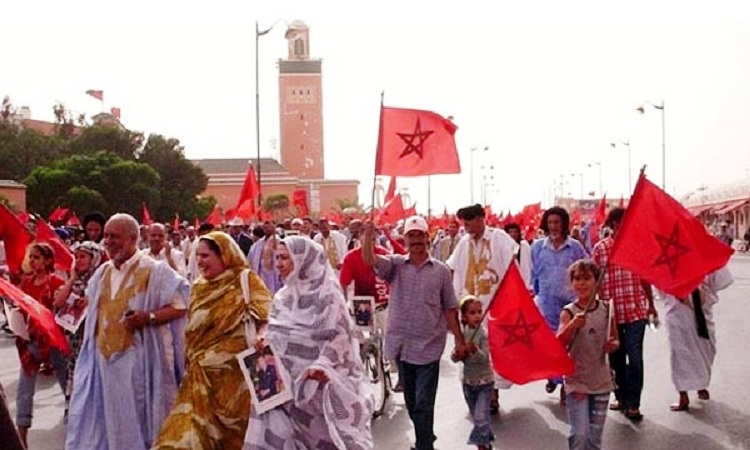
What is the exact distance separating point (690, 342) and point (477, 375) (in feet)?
8.94

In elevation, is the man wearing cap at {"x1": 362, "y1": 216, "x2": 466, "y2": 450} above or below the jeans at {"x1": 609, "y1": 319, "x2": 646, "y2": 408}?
above

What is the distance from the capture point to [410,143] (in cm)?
858

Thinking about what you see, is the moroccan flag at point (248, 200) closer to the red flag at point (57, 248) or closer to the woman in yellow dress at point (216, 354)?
the red flag at point (57, 248)

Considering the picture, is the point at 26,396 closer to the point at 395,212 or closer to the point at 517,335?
the point at 517,335

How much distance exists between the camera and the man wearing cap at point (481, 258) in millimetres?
9250

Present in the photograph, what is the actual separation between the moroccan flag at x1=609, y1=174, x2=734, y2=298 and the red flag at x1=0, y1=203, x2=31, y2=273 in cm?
382

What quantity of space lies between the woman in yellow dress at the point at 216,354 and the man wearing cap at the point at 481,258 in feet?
9.99

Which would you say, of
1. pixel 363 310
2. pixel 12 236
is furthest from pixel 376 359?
pixel 12 236

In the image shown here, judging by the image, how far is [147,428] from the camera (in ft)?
22.3

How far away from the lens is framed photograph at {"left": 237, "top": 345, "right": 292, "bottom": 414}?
6051 millimetres

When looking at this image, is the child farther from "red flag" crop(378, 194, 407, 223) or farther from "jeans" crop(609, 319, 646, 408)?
"red flag" crop(378, 194, 407, 223)

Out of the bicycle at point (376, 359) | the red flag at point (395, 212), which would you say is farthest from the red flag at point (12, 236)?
the red flag at point (395, 212)

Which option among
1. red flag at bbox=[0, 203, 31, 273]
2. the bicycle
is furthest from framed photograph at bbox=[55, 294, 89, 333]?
the bicycle

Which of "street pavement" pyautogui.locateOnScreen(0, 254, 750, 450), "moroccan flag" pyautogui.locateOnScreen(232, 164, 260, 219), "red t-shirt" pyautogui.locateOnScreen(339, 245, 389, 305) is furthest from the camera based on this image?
"moroccan flag" pyautogui.locateOnScreen(232, 164, 260, 219)
